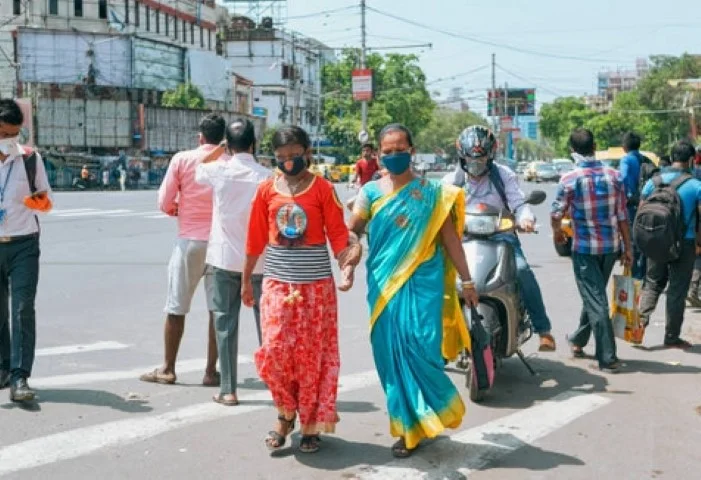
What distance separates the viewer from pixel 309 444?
5133 mm

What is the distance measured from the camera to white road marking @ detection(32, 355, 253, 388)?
6.81 m

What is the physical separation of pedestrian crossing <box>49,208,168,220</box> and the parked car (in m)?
37.5

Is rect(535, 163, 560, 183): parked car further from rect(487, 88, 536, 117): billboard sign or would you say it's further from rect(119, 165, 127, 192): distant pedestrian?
rect(487, 88, 536, 117): billboard sign

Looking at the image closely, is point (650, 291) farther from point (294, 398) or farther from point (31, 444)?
point (31, 444)

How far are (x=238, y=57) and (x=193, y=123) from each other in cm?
2855

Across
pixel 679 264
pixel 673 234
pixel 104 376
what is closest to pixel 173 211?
pixel 104 376

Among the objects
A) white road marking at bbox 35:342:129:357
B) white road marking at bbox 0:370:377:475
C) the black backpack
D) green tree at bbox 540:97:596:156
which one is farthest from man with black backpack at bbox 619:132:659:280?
green tree at bbox 540:97:596:156

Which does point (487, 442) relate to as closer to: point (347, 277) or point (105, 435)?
point (347, 277)

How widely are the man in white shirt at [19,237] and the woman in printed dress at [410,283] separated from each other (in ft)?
7.81

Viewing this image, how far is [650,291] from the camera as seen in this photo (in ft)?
28.2

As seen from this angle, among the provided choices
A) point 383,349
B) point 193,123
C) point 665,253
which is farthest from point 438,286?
point 193,123

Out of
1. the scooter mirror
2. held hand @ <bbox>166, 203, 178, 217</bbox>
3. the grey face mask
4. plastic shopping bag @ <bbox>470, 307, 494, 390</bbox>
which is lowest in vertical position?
plastic shopping bag @ <bbox>470, 307, 494, 390</bbox>

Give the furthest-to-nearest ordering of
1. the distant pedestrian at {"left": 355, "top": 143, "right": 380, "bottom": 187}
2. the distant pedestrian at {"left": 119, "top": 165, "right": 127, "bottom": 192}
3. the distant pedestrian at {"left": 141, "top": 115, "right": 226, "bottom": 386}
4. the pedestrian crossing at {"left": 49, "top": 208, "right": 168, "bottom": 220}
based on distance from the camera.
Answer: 1. the distant pedestrian at {"left": 119, "top": 165, "right": 127, "bottom": 192}
2. the pedestrian crossing at {"left": 49, "top": 208, "right": 168, "bottom": 220}
3. the distant pedestrian at {"left": 355, "top": 143, "right": 380, "bottom": 187}
4. the distant pedestrian at {"left": 141, "top": 115, "right": 226, "bottom": 386}

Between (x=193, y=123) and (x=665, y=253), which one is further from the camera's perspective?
(x=193, y=123)
